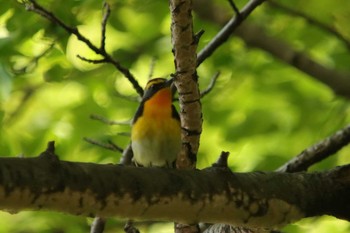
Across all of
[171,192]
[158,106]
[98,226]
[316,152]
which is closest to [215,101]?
[158,106]

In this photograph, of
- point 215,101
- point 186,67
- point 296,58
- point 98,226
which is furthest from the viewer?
point 215,101

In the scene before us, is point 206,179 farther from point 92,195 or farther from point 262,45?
point 262,45

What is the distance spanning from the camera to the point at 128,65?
561 cm

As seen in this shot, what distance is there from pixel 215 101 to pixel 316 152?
1.92 m

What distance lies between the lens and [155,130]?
438 centimetres

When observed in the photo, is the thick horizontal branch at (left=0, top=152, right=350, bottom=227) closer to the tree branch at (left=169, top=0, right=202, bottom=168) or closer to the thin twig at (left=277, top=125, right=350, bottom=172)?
the tree branch at (left=169, top=0, right=202, bottom=168)

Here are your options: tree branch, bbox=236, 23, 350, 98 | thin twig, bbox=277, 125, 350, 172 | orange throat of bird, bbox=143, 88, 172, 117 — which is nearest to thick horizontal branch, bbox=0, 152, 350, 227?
thin twig, bbox=277, 125, 350, 172

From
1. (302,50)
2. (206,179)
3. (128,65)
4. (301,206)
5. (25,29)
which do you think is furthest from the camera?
(302,50)

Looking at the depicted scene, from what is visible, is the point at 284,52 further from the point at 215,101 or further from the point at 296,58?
the point at 215,101

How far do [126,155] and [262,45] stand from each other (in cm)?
180

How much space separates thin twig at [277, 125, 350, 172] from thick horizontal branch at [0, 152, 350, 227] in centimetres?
77

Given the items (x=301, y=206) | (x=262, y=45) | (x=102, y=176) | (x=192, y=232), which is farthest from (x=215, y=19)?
(x=102, y=176)

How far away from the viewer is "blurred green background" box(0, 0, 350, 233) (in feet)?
18.1

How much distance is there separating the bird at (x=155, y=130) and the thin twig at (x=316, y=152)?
63cm
